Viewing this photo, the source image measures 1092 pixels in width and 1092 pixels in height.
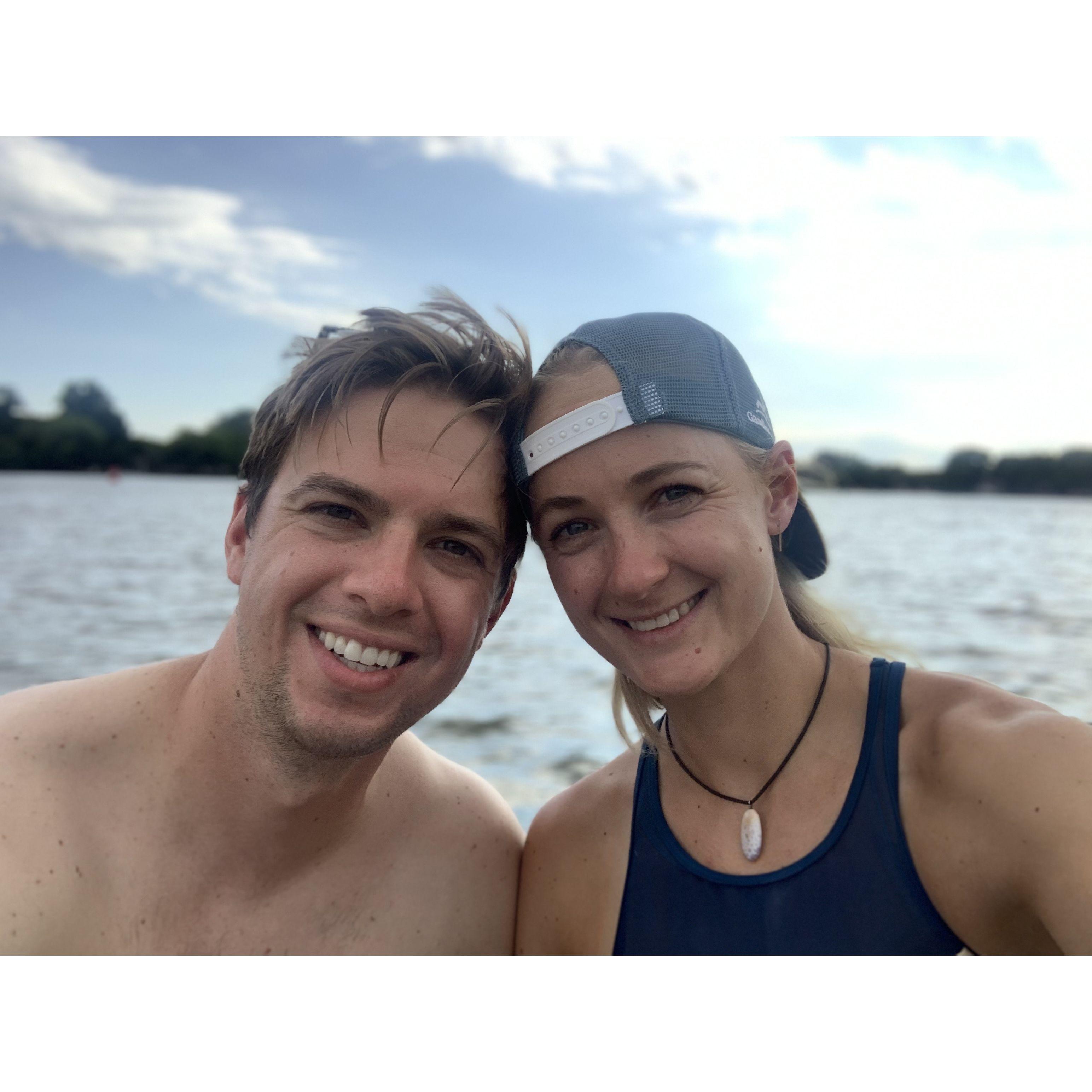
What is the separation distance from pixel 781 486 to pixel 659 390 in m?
0.54

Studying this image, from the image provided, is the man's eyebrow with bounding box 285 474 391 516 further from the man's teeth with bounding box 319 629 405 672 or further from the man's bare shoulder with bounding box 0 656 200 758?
the man's bare shoulder with bounding box 0 656 200 758

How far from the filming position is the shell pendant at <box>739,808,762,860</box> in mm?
2254

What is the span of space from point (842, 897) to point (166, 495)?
113ft

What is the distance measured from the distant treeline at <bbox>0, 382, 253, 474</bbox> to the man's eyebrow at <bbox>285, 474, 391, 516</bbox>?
320 inches

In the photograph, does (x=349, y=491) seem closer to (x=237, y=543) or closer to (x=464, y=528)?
(x=464, y=528)

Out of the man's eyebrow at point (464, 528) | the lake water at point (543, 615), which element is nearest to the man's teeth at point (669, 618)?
the man's eyebrow at point (464, 528)

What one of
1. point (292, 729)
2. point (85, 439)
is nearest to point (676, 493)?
point (292, 729)

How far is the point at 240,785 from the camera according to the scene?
2.45 meters

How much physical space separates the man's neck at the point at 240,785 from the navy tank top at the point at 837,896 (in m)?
0.96

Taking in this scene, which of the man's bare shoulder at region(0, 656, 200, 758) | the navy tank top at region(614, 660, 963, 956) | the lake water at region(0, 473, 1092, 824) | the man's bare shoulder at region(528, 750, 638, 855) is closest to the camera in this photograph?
the navy tank top at region(614, 660, 963, 956)

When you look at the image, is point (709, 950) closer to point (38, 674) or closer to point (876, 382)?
point (876, 382)

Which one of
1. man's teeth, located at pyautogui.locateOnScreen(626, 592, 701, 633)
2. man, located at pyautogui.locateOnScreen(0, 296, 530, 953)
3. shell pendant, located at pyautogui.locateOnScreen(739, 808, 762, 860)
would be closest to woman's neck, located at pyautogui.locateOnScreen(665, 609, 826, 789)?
shell pendant, located at pyautogui.locateOnScreen(739, 808, 762, 860)

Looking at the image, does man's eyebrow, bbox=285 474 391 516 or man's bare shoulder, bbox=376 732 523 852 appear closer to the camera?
man's eyebrow, bbox=285 474 391 516

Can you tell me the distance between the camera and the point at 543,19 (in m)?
2.50
